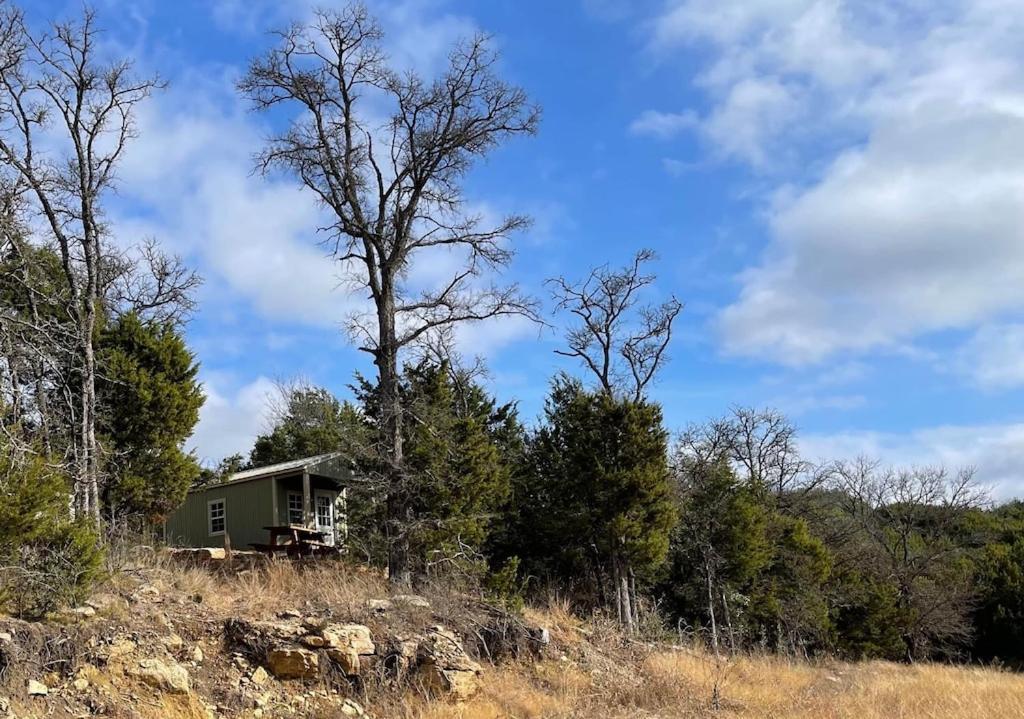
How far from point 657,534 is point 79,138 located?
627 inches

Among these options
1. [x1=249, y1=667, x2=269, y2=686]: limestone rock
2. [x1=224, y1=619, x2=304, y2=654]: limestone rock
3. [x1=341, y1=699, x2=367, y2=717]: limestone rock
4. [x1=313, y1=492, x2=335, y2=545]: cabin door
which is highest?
[x1=313, y1=492, x2=335, y2=545]: cabin door

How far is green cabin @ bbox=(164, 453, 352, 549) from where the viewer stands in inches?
1021

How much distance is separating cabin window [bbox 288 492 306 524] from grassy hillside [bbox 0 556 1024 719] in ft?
34.7

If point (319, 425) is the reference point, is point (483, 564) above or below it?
below

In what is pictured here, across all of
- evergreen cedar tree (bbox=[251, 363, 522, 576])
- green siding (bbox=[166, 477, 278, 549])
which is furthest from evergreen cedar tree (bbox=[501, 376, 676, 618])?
green siding (bbox=[166, 477, 278, 549])

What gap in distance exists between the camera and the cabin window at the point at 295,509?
2673 cm

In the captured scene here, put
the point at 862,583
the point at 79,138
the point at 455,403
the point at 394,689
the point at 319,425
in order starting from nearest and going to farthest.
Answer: the point at 394,689 < the point at 79,138 < the point at 455,403 < the point at 862,583 < the point at 319,425

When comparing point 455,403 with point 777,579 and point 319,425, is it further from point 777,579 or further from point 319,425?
point 319,425

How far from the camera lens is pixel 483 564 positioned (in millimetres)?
18156

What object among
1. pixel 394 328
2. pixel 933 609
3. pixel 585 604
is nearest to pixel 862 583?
pixel 933 609

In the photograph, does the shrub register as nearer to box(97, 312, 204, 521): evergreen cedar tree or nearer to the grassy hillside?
the grassy hillside

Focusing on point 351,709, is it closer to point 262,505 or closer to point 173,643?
point 173,643

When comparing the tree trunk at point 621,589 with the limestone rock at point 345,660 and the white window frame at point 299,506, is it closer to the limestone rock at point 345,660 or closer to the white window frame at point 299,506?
the white window frame at point 299,506

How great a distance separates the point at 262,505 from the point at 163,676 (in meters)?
16.6
